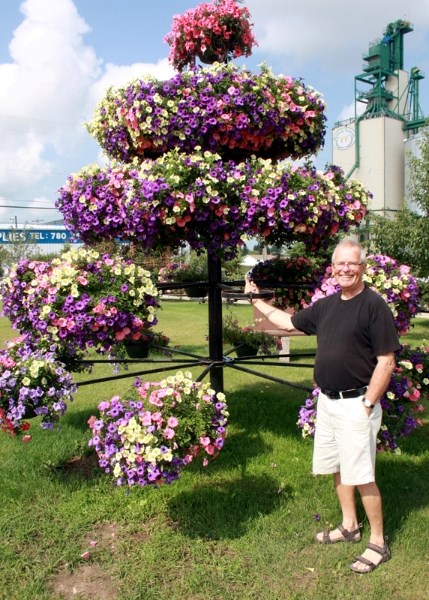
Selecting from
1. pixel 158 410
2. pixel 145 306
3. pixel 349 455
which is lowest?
pixel 349 455

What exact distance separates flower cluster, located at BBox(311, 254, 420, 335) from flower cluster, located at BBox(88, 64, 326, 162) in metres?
1.25

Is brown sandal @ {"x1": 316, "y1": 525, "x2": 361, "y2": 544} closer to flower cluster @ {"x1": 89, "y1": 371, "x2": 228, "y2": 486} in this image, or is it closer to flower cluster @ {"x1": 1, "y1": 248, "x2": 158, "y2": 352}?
flower cluster @ {"x1": 89, "y1": 371, "x2": 228, "y2": 486}

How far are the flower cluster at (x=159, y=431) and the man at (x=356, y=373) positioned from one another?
0.72 m

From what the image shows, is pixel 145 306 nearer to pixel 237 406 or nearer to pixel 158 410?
pixel 158 410

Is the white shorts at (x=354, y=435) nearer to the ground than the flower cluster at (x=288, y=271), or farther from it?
nearer to the ground

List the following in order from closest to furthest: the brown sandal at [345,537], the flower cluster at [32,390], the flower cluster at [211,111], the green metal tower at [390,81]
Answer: the brown sandal at [345,537]
the flower cluster at [32,390]
the flower cluster at [211,111]
the green metal tower at [390,81]

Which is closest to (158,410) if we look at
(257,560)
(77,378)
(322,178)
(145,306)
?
(145,306)

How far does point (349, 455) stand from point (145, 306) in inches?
63.0

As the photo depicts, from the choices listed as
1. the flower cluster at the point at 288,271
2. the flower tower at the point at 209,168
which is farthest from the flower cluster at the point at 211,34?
the flower cluster at the point at 288,271

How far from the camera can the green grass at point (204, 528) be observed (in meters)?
2.88

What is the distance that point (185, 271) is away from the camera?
17.3 feet

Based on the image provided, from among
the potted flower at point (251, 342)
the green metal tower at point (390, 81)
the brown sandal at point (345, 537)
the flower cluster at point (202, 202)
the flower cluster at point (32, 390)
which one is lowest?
the brown sandal at point (345, 537)

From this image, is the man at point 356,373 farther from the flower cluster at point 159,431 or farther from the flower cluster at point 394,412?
the flower cluster at point 159,431

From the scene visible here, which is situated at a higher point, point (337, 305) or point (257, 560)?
point (337, 305)
